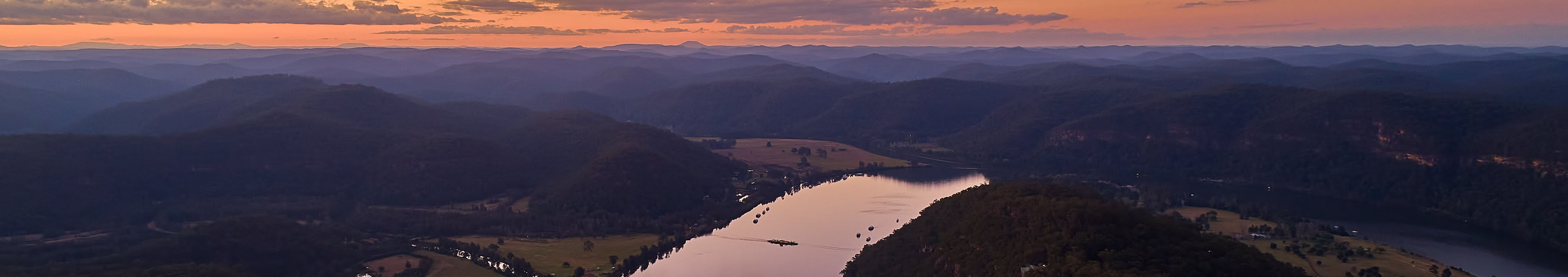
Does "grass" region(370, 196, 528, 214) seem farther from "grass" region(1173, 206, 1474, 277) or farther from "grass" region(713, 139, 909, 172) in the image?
"grass" region(1173, 206, 1474, 277)

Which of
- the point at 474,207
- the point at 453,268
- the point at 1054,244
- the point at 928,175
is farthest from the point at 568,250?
the point at 928,175

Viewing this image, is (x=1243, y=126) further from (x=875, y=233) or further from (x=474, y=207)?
(x=474, y=207)

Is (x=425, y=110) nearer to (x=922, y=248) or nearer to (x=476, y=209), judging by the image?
(x=476, y=209)

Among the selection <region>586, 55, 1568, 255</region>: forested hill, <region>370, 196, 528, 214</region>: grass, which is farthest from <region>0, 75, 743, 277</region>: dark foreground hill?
<region>586, 55, 1568, 255</region>: forested hill

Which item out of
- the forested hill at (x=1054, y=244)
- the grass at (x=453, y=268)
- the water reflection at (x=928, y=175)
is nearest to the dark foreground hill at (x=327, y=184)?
the grass at (x=453, y=268)

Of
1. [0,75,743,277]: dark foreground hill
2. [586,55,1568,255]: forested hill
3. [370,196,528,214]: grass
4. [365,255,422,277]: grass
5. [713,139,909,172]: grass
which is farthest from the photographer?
[713,139,909,172]: grass

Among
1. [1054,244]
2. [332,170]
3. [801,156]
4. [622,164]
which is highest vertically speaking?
[1054,244]
